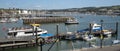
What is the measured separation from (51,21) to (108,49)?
326ft

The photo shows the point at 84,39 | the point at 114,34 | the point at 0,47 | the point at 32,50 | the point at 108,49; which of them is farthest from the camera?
the point at 114,34

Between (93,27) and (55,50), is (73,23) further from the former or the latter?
(55,50)

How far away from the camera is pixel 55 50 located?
36344 millimetres

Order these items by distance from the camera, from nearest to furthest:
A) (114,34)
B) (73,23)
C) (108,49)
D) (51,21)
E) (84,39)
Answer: (108,49)
(84,39)
(114,34)
(73,23)
(51,21)

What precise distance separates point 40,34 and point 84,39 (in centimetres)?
847

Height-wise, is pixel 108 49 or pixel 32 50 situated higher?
pixel 108 49

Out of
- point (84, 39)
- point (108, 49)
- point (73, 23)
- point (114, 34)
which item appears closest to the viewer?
point (108, 49)

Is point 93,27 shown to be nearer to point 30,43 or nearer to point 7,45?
point 30,43

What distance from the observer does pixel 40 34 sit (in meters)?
49.3

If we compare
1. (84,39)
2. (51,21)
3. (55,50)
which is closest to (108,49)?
(55,50)

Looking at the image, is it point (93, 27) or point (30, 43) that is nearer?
point (30, 43)

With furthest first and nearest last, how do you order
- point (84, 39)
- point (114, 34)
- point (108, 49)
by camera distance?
point (114, 34) → point (84, 39) → point (108, 49)

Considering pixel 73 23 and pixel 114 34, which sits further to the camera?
pixel 73 23

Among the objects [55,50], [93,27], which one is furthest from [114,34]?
[55,50]
